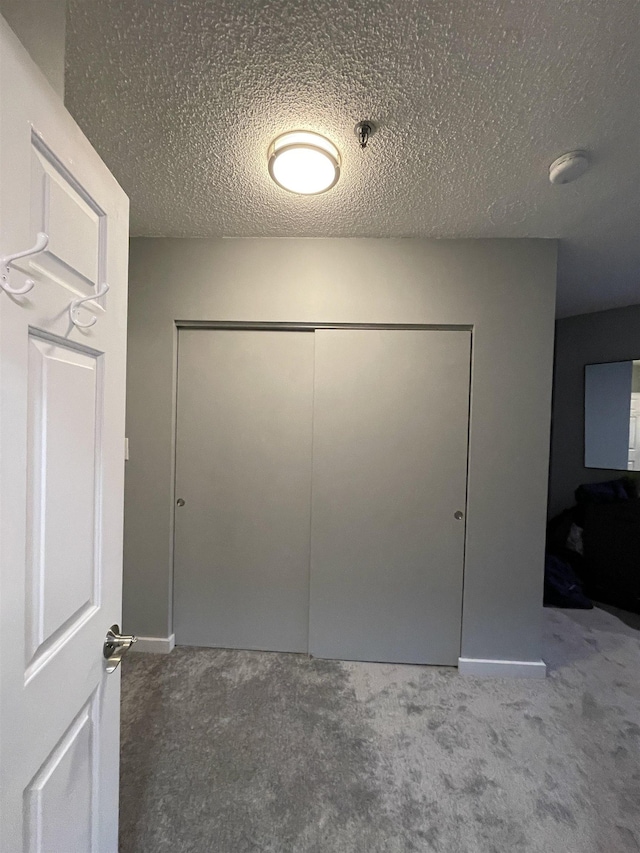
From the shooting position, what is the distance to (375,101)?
119 cm

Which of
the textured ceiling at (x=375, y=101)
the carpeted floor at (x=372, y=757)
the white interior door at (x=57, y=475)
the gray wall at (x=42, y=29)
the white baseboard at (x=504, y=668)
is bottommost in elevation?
the carpeted floor at (x=372, y=757)

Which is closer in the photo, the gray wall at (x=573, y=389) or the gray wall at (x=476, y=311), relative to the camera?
the gray wall at (x=476, y=311)

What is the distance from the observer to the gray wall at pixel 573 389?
3.31 meters

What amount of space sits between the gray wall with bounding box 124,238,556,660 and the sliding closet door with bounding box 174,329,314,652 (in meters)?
0.25

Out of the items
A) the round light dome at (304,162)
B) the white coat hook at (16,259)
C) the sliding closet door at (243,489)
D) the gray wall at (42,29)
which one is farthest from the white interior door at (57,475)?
the sliding closet door at (243,489)

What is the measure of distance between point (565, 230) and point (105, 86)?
210 cm

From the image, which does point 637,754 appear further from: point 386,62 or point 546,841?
point 386,62

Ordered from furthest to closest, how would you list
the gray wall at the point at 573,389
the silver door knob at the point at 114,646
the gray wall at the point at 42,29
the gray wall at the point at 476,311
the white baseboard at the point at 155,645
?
the gray wall at the point at 573,389 → the white baseboard at the point at 155,645 → the gray wall at the point at 476,311 → the silver door knob at the point at 114,646 → the gray wall at the point at 42,29

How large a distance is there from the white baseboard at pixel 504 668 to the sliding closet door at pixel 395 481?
0.30 ft

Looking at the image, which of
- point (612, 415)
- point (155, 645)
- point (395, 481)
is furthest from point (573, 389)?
point (155, 645)

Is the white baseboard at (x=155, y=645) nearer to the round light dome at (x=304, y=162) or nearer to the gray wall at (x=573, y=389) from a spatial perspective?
the round light dome at (x=304, y=162)

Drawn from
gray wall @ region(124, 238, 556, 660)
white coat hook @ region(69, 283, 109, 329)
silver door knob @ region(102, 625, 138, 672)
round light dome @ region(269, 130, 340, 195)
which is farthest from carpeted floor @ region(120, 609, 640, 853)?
round light dome @ region(269, 130, 340, 195)

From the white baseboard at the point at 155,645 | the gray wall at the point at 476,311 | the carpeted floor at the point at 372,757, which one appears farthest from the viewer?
the white baseboard at the point at 155,645

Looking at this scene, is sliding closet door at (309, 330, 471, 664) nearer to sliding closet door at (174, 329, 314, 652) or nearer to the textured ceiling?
sliding closet door at (174, 329, 314, 652)
